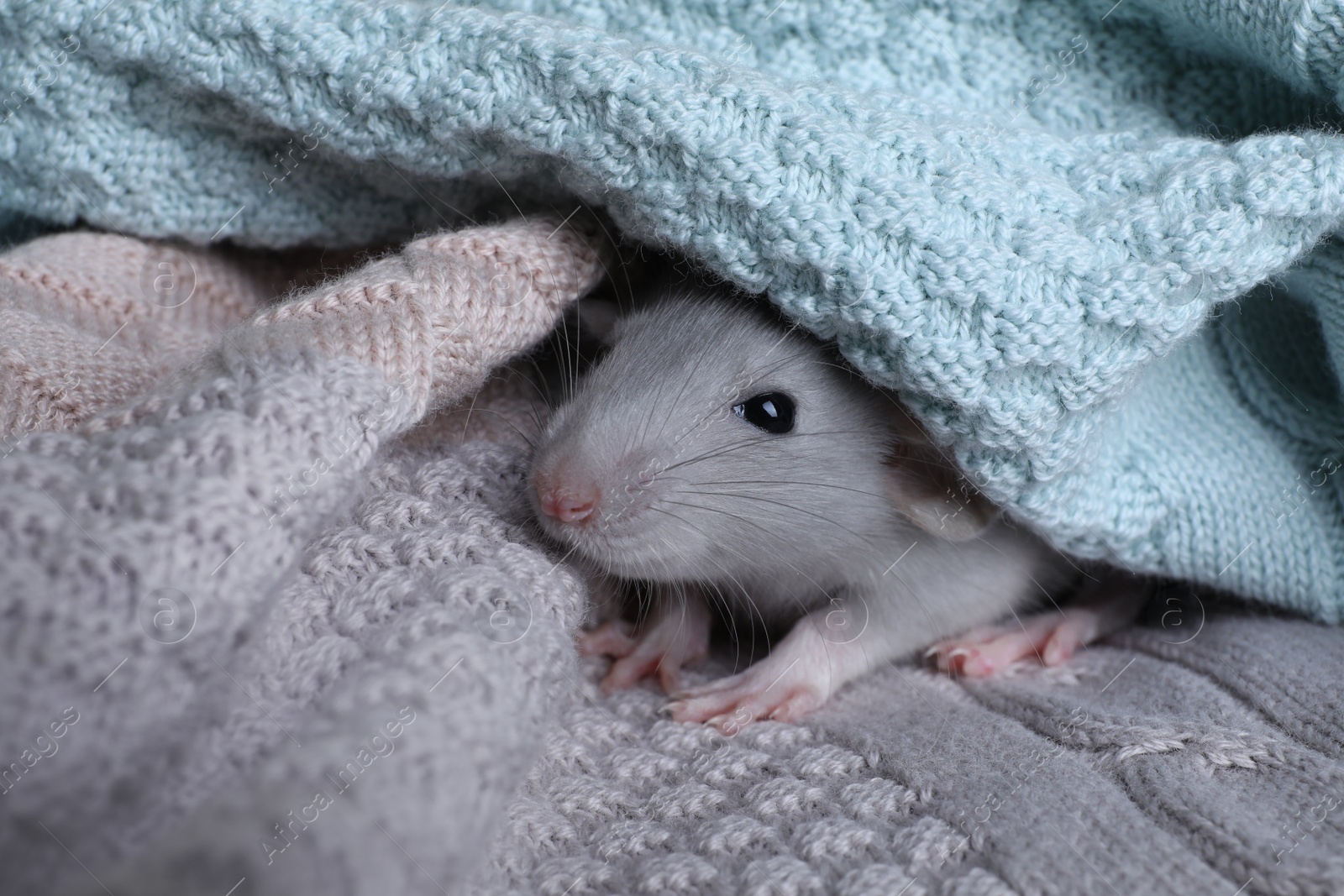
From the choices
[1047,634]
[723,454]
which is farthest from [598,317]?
[1047,634]

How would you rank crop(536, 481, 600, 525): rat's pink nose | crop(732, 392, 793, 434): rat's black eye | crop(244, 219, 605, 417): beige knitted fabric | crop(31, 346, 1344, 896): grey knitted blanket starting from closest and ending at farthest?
crop(31, 346, 1344, 896): grey knitted blanket
crop(244, 219, 605, 417): beige knitted fabric
crop(536, 481, 600, 525): rat's pink nose
crop(732, 392, 793, 434): rat's black eye

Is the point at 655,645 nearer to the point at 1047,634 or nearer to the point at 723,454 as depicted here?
the point at 723,454

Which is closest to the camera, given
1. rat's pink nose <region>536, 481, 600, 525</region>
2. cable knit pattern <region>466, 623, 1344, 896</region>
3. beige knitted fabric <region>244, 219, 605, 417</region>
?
cable knit pattern <region>466, 623, 1344, 896</region>

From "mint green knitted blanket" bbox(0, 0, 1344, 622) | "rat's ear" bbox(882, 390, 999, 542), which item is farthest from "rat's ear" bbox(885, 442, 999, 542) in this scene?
"mint green knitted blanket" bbox(0, 0, 1344, 622)

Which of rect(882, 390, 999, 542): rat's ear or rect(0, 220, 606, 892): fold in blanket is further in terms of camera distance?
rect(882, 390, 999, 542): rat's ear

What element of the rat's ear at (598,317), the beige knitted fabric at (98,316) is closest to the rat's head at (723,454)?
the rat's ear at (598,317)

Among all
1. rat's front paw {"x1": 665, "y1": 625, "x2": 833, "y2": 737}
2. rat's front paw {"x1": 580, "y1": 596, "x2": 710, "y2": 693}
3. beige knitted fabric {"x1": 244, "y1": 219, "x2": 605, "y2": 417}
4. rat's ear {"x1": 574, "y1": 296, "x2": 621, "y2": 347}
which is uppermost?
beige knitted fabric {"x1": 244, "y1": 219, "x2": 605, "y2": 417}

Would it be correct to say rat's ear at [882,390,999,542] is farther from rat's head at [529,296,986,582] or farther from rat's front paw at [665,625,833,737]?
rat's front paw at [665,625,833,737]

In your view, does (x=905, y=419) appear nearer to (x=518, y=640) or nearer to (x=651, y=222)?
(x=651, y=222)
